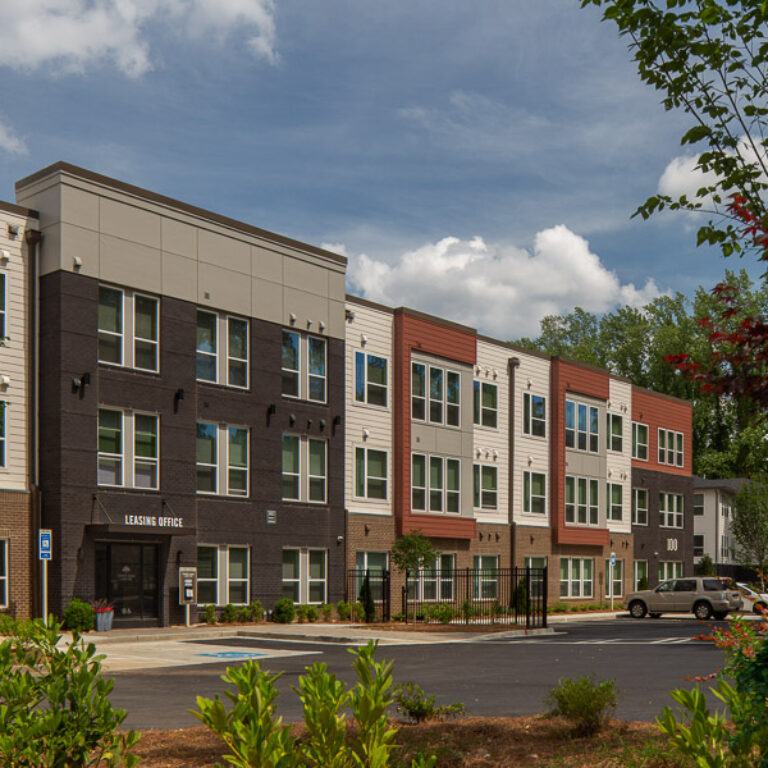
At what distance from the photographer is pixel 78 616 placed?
2714 cm

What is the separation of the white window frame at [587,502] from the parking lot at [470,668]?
18.2 m

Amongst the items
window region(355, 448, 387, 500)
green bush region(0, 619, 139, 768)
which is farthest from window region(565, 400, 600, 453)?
→ green bush region(0, 619, 139, 768)

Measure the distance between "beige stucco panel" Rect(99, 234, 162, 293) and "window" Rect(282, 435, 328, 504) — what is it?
23.8 feet

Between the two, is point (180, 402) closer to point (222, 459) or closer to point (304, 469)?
point (222, 459)

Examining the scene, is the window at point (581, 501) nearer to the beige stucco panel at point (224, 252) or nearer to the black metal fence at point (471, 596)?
the black metal fence at point (471, 596)

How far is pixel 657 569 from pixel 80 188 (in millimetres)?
38616

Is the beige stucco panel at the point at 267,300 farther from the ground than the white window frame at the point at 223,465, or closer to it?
farther from the ground

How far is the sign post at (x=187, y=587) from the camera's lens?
30391 mm

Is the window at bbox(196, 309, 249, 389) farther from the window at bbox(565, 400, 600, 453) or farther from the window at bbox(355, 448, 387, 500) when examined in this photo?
the window at bbox(565, 400, 600, 453)

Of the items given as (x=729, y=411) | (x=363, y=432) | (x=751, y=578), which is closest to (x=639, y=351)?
(x=729, y=411)

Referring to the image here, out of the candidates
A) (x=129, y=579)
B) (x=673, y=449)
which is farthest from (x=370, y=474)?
(x=673, y=449)

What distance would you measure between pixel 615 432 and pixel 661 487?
5956 millimetres

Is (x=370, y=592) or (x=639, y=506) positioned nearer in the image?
(x=370, y=592)

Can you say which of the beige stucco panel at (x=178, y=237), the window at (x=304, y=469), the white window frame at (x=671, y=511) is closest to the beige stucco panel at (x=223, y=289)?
the beige stucco panel at (x=178, y=237)
